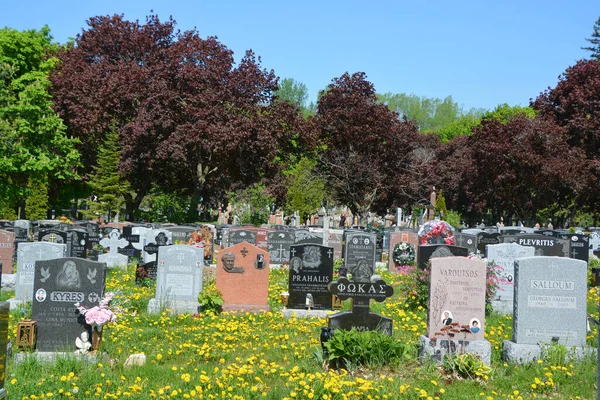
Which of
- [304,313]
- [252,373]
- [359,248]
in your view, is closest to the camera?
[252,373]

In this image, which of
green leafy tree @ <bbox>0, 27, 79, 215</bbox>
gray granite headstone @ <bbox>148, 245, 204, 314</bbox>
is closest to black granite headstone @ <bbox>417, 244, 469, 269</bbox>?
gray granite headstone @ <bbox>148, 245, 204, 314</bbox>

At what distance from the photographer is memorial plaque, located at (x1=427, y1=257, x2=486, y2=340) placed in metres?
9.00

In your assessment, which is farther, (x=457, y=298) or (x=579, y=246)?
(x=579, y=246)

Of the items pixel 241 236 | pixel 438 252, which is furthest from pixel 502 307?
pixel 241 236

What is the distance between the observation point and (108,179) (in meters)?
36.4

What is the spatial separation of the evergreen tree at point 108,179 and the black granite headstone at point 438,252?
24477mm

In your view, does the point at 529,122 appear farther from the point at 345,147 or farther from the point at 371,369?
the point at 371,369

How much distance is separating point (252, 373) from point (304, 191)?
36.5 m

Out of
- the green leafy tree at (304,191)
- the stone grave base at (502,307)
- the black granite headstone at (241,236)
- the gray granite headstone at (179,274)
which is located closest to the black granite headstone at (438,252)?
the stone grave base at (502,307)

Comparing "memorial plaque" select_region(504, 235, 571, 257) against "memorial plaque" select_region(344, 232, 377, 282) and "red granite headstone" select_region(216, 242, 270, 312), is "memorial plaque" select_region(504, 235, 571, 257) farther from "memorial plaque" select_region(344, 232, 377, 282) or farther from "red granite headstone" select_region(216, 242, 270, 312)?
"red granite headstone" select_region(216, 242, 270, 312)

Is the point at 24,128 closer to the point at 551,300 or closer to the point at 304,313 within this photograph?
the point at 304,313

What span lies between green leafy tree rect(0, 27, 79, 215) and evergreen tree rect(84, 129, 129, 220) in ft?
5.35

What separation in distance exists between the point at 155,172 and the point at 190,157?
317cm

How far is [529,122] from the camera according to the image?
1610 inches
